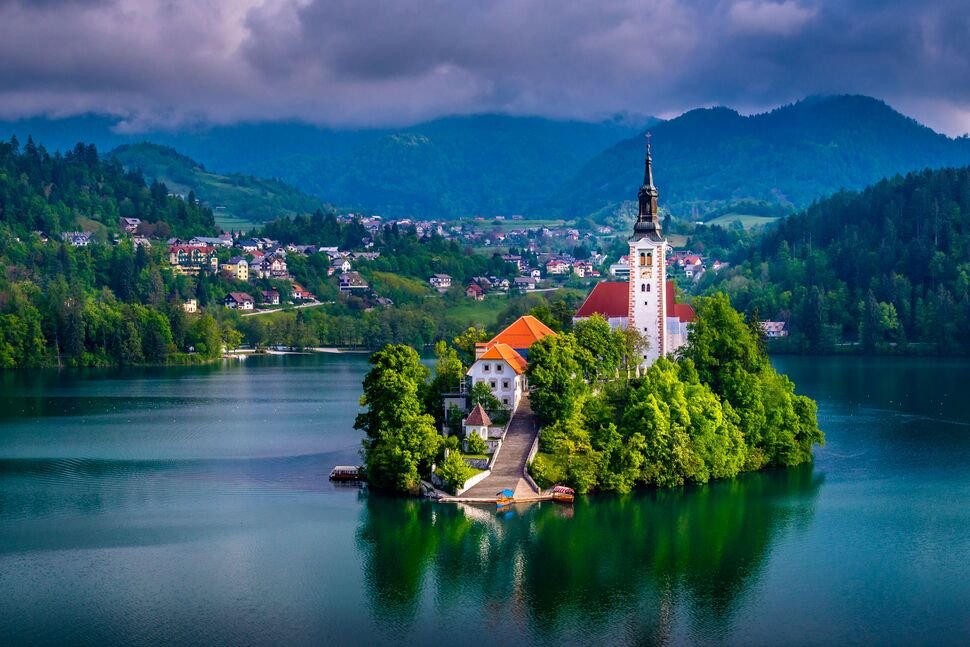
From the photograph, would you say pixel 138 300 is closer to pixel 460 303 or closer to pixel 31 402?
pixel 460 303

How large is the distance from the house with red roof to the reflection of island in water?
12.7 metres

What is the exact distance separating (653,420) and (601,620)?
717 inches

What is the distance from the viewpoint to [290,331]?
143 meters

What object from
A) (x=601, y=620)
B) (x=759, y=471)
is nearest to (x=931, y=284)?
(x=759, y=471)

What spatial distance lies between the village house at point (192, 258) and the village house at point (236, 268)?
133cm

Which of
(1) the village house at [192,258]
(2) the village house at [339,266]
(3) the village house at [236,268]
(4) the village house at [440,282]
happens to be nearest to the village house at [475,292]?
(4) the village house at [440,282]

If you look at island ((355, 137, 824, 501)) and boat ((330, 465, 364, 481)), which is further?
boat ((330, 465, 364, 481))

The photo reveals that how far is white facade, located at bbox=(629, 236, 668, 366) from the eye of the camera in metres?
66.9

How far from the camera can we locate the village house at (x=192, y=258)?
165 m

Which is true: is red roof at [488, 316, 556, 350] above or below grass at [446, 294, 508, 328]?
below

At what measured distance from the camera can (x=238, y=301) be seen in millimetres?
155250

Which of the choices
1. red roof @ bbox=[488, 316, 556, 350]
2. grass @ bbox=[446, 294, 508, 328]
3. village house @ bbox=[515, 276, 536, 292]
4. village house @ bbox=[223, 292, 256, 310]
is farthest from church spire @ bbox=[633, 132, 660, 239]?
village house @ bbox=[515, 276, 536, 292]

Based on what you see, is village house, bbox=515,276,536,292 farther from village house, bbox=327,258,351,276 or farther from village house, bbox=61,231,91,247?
village house, bbox=61,231,91,247

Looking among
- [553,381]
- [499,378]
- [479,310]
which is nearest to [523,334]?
[499,378]
